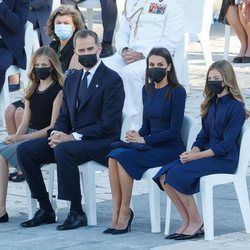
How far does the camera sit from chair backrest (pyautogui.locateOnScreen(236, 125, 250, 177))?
8.49m

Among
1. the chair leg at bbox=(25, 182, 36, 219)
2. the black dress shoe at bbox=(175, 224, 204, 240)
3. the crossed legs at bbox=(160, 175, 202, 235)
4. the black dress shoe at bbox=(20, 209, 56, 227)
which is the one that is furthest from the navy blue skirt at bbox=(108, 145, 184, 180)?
the chair leg at bbox=(25, 182, 36, 219)

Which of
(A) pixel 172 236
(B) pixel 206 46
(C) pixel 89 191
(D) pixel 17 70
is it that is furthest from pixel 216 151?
(B) pixel 206 46

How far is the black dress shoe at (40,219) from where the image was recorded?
9.22 meters

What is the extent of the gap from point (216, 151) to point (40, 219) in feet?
5.20

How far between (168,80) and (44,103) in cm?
122

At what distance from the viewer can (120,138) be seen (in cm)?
922

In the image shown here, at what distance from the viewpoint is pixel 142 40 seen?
11414mm

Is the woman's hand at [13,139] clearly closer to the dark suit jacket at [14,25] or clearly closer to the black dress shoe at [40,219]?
the black dress shoe at [40,219]

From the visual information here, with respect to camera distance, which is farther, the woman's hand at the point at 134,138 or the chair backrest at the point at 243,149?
the woman's hand at the point at 134,138

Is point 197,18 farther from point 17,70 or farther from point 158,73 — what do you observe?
point 158,73

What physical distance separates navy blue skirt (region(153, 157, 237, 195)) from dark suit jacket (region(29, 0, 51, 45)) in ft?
18.5

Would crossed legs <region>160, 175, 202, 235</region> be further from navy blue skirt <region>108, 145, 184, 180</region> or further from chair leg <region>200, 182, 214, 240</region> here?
navy blue skirt <region>108, 145, 184, 180</region>

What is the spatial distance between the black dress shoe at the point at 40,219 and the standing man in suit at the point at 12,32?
3.16 meters

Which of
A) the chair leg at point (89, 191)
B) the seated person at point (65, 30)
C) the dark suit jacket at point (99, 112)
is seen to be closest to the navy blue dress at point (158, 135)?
the dark suit jacket at point (99, 112)
